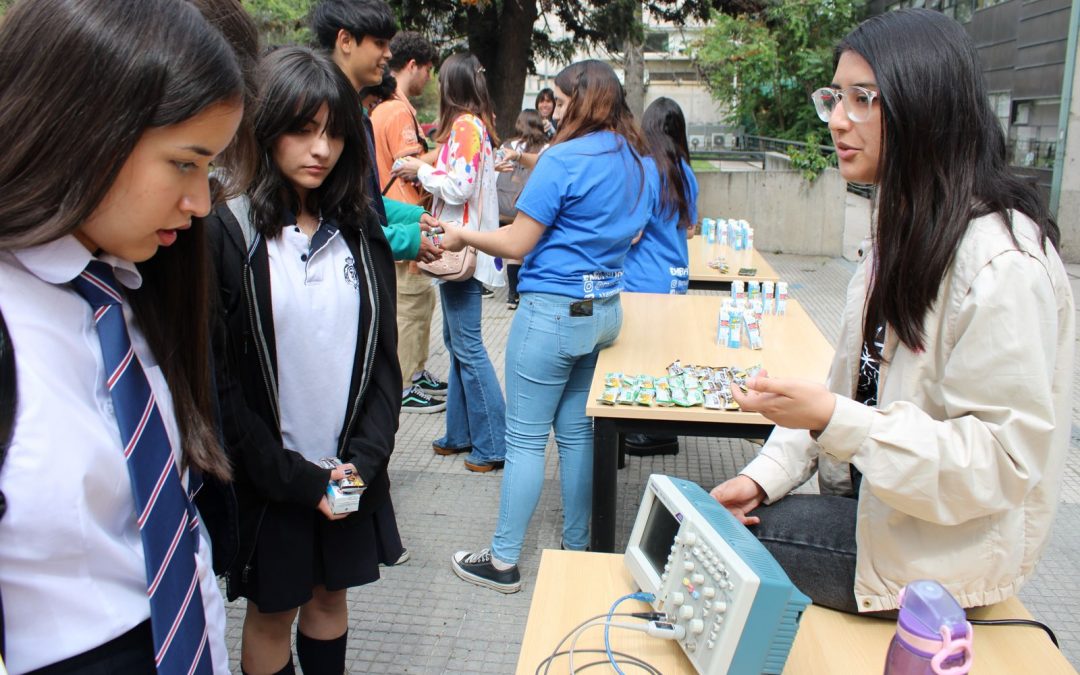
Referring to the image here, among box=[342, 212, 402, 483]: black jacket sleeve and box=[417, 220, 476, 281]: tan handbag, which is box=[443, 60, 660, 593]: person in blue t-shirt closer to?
box=[417, 220, 476, 281]: tan handbag

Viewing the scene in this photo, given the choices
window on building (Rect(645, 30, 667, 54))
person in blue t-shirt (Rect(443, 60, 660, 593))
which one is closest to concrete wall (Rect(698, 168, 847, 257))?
person in blue t-shirt (Rect(443, 60, 660, 593))

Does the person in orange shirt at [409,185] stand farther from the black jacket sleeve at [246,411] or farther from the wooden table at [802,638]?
the wooden table at [802,638]

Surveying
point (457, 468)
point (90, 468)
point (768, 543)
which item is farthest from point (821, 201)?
point (90, 468)

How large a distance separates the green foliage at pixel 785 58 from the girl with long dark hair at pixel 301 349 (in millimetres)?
15087

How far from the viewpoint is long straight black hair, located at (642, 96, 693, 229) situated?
169 inches

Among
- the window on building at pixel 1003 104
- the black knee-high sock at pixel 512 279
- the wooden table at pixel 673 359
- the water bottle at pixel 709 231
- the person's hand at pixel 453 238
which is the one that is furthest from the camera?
the window on building at pixel 1003 104

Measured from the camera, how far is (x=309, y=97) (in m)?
1.96

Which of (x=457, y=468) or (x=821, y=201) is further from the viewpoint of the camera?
(x=821, y=201)

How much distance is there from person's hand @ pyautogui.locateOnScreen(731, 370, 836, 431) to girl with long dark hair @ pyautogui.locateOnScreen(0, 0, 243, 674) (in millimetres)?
965

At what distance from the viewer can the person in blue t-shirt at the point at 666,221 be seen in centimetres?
430

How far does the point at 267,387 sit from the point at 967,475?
1452mm

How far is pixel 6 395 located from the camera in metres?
1.02

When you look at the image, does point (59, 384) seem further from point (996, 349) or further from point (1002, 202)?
point (1002, 202)

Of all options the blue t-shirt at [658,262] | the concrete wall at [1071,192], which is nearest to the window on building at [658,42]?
the concrete wall at [1071,192]
